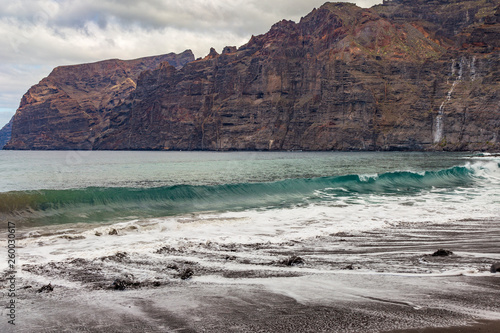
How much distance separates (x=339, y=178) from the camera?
33.4 metres

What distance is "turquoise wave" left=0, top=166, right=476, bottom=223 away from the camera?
19.2m

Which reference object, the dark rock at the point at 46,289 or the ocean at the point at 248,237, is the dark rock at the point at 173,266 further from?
the dark rock at the point at 46,289

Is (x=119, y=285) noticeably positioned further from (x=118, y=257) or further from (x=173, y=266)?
(x=118, y=257)

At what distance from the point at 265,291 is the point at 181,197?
18031 millimetres

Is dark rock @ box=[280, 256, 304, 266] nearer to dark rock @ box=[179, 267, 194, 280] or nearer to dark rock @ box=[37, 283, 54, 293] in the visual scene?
dark rock @ box=[179, 267, 194, 280]

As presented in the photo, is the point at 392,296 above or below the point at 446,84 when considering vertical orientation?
below

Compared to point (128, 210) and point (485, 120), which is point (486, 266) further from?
point (485, 120)

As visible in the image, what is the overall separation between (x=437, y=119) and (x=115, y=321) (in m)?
198

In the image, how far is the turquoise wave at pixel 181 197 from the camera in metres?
19.2

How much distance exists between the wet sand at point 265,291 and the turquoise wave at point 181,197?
30.4 ft

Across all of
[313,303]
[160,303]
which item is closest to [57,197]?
[160,303]

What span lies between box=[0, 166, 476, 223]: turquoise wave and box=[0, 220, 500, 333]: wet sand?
9.25m

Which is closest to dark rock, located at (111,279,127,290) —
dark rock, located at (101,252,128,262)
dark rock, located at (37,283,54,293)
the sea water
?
dark rock, located at (37,283,54,293)

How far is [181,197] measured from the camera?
2428 centimetres
